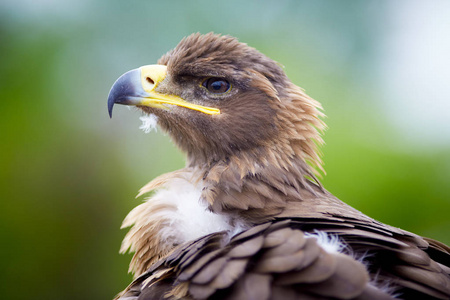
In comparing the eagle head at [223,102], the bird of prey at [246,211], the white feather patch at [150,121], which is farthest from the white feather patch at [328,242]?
the white feather patch at [150,121]

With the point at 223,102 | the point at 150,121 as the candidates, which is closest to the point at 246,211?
the point at 223,102

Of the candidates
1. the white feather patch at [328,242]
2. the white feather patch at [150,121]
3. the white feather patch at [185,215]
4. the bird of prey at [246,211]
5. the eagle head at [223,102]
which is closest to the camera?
the bird of prey at [246,211]

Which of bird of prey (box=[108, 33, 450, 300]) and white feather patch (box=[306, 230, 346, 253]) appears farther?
white feather patch (box=[306, 230, 346, 253])

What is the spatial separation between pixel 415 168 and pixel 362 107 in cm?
87

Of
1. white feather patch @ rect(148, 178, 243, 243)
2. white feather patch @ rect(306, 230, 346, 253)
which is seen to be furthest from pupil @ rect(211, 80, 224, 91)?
white feather patch @ rect(306, 230, 346, 253)

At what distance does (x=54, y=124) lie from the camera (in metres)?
4.44

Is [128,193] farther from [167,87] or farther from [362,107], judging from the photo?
[362,107]

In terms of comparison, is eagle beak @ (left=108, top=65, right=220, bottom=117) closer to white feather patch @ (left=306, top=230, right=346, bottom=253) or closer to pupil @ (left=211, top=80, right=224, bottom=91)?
pupil @ (left=211, top=80, right=224, bottom=91)

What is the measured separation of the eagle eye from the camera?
2.37 meters

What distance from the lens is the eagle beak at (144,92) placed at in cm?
236

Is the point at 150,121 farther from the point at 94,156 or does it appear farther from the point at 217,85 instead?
the point at 94,156

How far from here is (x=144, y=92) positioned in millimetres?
2385

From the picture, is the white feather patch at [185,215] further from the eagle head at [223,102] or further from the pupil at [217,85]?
the pupil at [217,85]

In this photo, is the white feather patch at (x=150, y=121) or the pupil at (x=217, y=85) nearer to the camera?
the pupil at (x=217, y=85)
